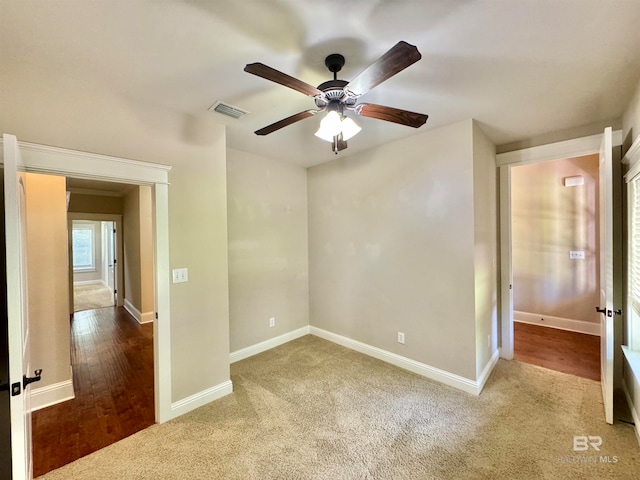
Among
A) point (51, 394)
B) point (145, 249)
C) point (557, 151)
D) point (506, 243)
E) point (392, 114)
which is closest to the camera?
point (392, 114)

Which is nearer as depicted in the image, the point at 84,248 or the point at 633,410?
the point at 633,410

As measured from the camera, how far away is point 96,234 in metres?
9.60

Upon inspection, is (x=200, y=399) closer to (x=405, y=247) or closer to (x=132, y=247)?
(x=405, y=247)

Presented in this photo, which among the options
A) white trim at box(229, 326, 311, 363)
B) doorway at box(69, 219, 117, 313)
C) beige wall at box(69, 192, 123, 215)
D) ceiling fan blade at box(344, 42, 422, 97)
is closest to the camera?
ceiling fan blade at box(344, 42, 422, 97)

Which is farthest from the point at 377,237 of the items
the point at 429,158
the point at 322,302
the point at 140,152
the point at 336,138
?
the point at 140,152

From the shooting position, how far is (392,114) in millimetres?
1654

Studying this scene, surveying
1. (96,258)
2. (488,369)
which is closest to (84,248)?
(96,258)

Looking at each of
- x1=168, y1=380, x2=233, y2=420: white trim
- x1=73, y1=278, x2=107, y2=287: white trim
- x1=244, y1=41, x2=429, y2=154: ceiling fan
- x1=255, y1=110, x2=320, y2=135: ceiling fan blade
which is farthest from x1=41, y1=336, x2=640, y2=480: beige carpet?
x1=73, y1=278, x2=107, y2=287: white trim

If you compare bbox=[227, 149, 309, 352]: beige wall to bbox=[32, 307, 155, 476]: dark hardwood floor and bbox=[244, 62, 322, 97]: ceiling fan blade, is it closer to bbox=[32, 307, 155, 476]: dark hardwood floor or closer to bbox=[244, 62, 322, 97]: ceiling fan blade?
bbox=[32, 307, 155, 476]: dark hardwood floor

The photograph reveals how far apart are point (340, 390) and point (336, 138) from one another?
7.57 feet

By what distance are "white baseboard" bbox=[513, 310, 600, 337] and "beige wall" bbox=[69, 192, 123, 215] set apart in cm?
837

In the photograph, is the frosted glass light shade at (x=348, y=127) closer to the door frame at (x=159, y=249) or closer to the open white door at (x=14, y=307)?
the door frame at (x=159, y=249)

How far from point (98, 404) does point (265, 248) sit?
2258 mm

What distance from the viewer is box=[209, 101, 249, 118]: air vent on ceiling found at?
2.17m
